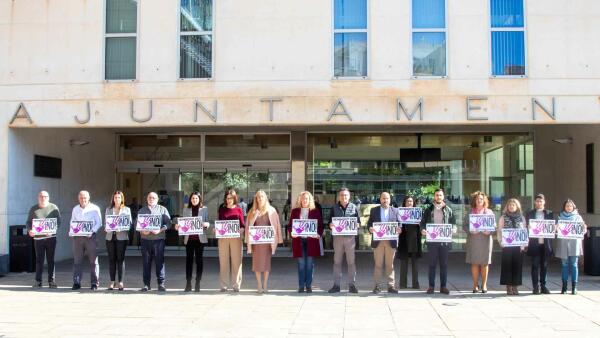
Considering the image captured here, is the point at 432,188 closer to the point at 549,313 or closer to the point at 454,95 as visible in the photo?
the point at 454,95

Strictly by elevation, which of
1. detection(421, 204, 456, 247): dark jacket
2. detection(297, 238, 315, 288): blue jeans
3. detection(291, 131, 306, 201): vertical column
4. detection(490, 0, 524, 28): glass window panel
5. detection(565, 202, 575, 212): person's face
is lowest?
detection(297, 238, 315, 288): blue jeans

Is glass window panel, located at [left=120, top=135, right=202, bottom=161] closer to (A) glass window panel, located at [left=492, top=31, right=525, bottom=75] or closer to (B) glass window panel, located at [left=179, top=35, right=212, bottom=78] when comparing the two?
(B) glass window panel, located at [left=179, top=35, right=212, bottom=78]

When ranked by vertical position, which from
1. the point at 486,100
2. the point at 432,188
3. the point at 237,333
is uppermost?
the point at 486,100

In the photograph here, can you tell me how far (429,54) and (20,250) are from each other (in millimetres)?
9939

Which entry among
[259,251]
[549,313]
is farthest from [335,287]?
[549,313]

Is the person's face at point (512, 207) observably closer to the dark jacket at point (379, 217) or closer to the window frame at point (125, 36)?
the dark jacket at point (379, 217)

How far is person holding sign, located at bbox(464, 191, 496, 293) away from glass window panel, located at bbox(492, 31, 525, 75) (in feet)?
11.4

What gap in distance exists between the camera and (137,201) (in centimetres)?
1869

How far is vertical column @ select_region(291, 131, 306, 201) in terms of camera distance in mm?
17328

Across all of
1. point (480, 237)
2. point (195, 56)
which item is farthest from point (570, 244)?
point (195, 56)

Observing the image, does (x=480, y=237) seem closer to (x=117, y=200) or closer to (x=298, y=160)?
(x=117, y=200)

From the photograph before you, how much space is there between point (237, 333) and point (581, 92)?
9.06m

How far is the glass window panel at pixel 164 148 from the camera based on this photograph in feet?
60.8

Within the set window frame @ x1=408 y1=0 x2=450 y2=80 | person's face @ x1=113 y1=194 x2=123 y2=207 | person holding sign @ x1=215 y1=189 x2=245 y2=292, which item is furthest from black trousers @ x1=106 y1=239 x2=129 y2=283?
window frame @ x1=408 y1=0 x2=450 y2=80
